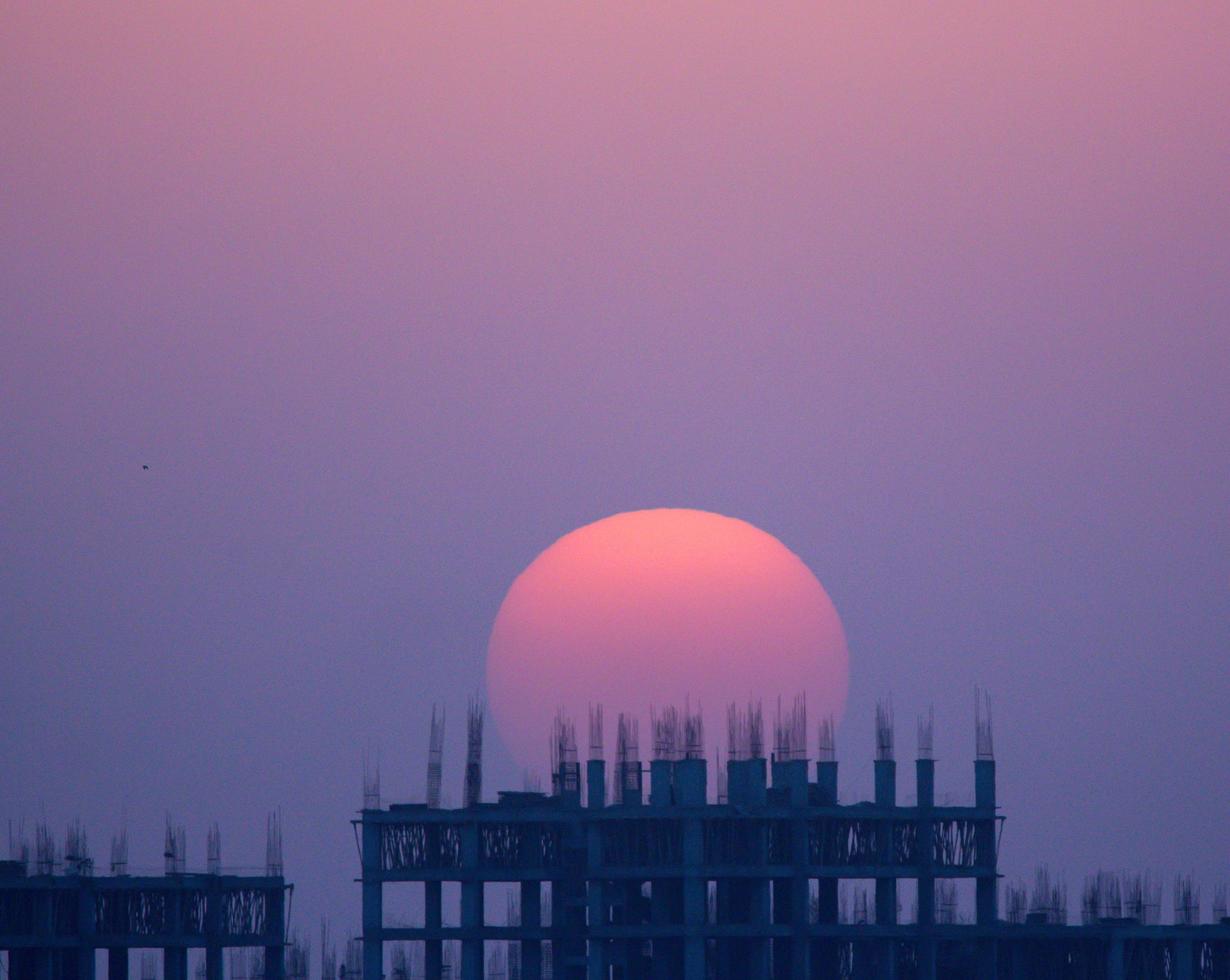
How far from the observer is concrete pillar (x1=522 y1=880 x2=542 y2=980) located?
6750cm

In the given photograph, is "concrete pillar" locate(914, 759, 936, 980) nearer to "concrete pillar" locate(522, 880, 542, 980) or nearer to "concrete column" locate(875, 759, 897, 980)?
"concrete column" locate(875, 759, 897, 980)

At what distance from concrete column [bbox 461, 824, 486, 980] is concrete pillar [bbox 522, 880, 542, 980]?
123cm

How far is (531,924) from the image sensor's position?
222ft

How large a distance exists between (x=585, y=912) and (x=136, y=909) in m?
11.3

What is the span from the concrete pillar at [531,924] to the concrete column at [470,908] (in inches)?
48.6

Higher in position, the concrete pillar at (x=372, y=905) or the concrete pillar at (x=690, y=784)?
the concrete pillar at (x=690, y=784)

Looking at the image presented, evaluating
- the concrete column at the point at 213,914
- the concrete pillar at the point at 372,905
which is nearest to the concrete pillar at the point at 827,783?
the concrete pillar at the point at 372,905

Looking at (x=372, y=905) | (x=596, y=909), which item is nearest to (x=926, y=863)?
(x=596, y=909)

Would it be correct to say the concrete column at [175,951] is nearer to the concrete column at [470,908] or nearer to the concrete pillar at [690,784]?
the concrete column at [470,908]

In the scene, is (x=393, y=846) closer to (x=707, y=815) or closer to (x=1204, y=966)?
(x=707, y=815)

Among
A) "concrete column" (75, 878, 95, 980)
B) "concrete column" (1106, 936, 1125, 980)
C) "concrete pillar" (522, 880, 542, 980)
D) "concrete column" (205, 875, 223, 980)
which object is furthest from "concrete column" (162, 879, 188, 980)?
"concrete column" (1106, 936, 1125, 980)

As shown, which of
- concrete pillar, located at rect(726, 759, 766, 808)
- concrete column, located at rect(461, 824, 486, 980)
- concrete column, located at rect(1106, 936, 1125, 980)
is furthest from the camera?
concrete column, located at rect(461, 824, 486, 980)

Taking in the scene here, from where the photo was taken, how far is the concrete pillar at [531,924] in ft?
221

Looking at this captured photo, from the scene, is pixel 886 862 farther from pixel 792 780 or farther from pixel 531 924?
pixel 531 924
